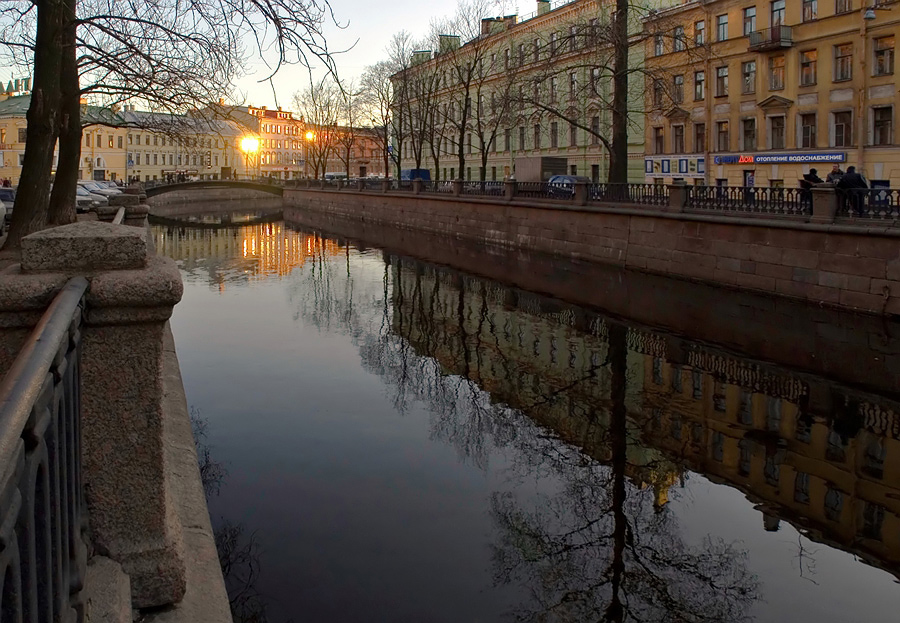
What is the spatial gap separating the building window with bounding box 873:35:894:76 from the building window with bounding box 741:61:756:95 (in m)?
6.15

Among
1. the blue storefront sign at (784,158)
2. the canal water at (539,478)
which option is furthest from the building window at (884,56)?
the canal water at (539,478)

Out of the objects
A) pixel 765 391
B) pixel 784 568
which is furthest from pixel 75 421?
pixel 765 391

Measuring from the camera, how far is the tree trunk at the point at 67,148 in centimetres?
1588

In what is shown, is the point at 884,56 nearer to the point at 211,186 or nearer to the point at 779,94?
the point at 779,94

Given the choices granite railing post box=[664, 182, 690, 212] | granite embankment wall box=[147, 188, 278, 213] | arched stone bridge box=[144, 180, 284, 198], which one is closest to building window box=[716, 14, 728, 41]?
granite railing post box=[664, 182, 690, 212]

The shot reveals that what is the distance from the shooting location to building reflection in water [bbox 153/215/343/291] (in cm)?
2869

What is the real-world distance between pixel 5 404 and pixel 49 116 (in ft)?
43.8

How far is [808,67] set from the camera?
3581cm

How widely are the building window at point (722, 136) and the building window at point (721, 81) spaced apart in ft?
4.17

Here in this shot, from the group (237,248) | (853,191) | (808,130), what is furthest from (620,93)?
(237,248)

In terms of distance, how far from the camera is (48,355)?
227 centimetres

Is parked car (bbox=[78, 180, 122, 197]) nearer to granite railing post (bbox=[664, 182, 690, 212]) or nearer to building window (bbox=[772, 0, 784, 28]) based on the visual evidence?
building window (bbox=[772, 0, 784, 28])

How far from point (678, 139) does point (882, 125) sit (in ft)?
38.0

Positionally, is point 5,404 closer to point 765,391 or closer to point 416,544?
point 416,544
